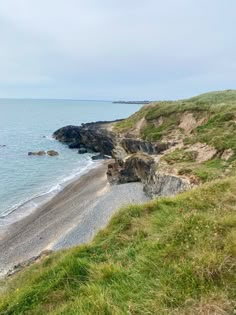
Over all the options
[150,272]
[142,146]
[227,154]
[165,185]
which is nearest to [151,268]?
[150,272]

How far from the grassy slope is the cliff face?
28.7 ft

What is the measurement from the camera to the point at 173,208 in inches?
351

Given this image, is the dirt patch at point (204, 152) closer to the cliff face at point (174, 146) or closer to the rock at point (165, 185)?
the cliff face at point (174, 146)

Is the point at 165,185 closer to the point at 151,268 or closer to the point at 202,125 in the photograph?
the point at 202,125

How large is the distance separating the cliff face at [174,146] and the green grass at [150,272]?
9950 millimetres

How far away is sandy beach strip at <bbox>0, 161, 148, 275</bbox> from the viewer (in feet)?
59.6

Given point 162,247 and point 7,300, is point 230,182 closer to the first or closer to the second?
point 162,247

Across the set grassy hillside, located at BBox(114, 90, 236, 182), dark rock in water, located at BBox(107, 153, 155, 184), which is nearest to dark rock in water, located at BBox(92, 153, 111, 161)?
grassy hillside, located at BBox(114, 90, 236, 182)

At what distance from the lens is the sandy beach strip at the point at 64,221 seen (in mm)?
18156

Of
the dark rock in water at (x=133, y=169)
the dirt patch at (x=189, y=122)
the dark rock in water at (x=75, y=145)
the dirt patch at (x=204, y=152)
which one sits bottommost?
the dark rock in water at (x=75, y=145)

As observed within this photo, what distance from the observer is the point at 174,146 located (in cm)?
2972

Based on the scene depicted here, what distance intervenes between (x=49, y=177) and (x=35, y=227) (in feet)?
49.7

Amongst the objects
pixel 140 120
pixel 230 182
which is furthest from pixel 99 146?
pixel 230 182

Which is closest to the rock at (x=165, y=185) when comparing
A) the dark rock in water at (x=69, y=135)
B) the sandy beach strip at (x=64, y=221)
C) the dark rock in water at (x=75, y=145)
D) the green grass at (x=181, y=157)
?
the sandy beach strip at (x=64, y=221)
